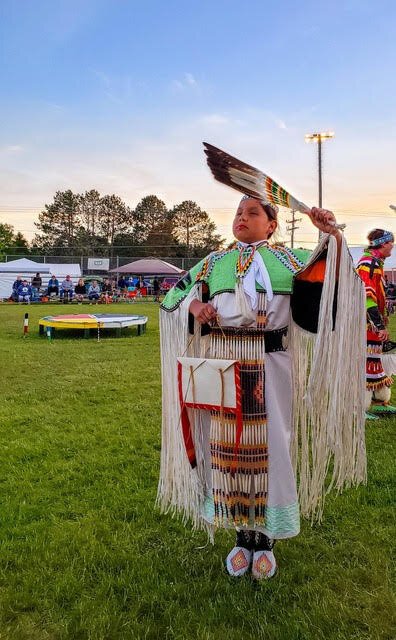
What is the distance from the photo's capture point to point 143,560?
245cm

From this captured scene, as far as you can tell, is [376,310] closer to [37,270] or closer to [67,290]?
[67,290]

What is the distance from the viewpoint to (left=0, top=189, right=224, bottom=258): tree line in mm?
60656

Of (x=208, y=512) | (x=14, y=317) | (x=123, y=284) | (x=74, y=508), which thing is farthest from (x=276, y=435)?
(x=123, y=284)

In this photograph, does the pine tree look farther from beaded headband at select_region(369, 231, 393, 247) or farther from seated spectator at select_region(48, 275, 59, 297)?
beaded headband at select_region(369, 231, 393, 247)

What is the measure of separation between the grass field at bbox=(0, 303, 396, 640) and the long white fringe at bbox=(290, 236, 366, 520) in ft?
1.33

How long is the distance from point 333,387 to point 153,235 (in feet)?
202

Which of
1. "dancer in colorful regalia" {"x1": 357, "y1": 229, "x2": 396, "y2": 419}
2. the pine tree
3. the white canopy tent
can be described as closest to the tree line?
the pine tree

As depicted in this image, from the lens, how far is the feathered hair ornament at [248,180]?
1.97 m

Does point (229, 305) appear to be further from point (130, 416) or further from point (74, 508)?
point (130, 416)

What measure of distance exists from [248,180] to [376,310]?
3.02 m

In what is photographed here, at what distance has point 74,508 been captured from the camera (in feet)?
9.74

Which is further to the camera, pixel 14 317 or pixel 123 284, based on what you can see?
pixel 123 284

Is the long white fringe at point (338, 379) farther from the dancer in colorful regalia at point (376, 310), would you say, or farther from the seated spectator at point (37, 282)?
the seated spectator at point (37, 282)

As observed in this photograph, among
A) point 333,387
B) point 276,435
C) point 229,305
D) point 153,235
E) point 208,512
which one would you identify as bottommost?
point 208,512
